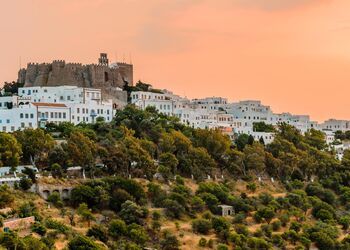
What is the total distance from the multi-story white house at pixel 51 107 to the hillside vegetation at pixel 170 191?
1904 mm

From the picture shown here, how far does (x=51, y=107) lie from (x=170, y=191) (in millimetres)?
15003

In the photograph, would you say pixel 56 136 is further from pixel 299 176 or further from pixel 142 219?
pixel 299 176

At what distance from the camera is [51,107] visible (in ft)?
198

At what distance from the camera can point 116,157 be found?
168 feet

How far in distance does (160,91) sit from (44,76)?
1430 centimetres

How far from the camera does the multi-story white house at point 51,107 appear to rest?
5803cm

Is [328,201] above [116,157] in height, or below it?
below

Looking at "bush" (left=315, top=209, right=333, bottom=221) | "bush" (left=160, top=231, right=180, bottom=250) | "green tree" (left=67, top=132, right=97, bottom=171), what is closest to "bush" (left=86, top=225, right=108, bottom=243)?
"bush" (left=160, top=231, right=180, bottom=250)

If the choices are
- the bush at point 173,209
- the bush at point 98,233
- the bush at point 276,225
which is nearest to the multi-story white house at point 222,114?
the bush at point 276,225

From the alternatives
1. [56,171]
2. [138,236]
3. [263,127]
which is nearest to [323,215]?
[138,236]

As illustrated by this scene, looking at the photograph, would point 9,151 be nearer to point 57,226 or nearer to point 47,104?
point 57,226

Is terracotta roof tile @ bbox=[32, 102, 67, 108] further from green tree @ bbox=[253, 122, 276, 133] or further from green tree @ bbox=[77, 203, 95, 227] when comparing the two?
green tree @ bbox=[253, 122, 276, 133]

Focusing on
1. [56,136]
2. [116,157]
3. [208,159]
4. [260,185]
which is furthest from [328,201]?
[56,136]

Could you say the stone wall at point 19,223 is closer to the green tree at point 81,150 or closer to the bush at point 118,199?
the bush at point 118,199
